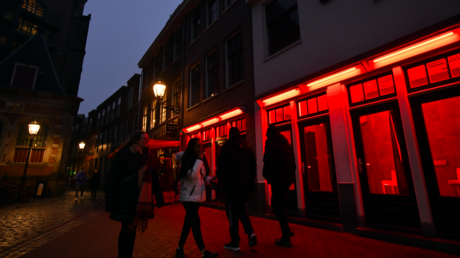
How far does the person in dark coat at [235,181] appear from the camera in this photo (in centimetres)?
349

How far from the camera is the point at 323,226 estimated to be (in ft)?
16.1

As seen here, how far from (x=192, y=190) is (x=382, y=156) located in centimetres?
382

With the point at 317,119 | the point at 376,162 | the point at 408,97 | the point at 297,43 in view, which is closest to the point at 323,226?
the point at 376,162

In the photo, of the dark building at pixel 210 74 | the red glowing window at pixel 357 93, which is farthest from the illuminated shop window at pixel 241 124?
the red glowing window at pixel 357 93

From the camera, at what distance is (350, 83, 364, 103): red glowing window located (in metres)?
4.98

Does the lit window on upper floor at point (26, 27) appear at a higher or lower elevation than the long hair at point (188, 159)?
higher

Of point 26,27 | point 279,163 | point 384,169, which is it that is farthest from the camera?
point 26,27

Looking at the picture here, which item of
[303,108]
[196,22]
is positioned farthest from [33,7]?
[303,108]

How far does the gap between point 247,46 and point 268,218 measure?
592 cm

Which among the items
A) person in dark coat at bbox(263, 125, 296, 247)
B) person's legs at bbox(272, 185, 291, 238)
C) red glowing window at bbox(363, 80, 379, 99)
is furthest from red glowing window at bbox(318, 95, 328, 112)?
person's legs at bbox(272, 185, 291, 238)

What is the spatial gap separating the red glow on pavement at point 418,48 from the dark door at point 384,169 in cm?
85

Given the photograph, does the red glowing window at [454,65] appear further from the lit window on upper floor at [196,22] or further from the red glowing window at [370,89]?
the lit window on upper floor at [196,22]

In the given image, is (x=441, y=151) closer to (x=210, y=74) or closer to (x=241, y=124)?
(x=241, y=124)

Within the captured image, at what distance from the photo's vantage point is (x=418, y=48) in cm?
403
